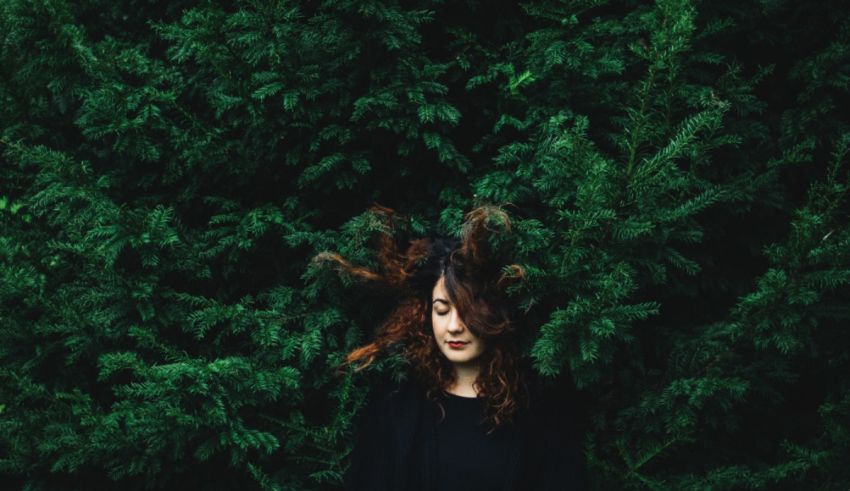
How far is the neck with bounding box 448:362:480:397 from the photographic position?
105 inches

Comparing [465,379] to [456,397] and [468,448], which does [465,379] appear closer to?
[456,397]

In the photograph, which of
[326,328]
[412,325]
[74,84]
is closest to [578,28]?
[412,325]

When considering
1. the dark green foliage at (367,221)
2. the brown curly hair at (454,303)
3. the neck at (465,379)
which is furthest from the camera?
the neck at (465,379)

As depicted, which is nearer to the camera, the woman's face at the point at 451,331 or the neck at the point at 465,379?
the woman's face at the point at 451,331

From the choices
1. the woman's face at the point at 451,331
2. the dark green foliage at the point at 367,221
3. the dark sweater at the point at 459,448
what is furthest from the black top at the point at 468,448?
the dark green foliage at the point at 367,221

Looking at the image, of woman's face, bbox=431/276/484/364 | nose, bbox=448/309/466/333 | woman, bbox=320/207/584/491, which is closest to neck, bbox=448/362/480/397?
woman, bbox=320/207/584/491

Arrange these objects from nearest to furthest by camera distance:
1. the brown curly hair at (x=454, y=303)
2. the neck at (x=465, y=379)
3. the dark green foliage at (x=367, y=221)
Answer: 1. the dark green foliage at (x=367, y=221)
2. the brown curly hair at (x=454, y=303)
3. the neck at (x=465, y=379)

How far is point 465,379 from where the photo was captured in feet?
8.84

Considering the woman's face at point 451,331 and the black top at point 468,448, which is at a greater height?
the woman's face at point 451,331

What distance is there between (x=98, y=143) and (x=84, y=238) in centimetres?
83

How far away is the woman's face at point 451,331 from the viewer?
2.52 metres

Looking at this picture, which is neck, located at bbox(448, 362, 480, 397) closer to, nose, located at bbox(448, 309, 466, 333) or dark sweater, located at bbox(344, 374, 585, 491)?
dark sweater, located at bbox(344, 374, 585, 491)

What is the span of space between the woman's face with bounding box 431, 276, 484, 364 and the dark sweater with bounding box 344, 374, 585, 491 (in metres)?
0.24

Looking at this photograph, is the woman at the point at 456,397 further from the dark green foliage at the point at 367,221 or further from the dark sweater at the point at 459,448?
the dark green foliage at the point at 367,221
